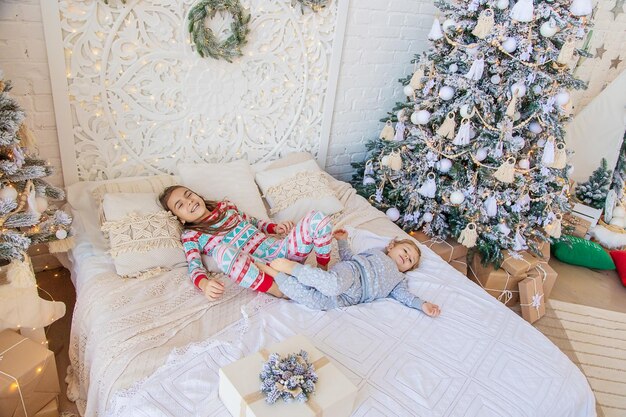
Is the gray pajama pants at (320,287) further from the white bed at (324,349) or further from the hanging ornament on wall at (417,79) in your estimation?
the hanging ornament on wall at (417,79)

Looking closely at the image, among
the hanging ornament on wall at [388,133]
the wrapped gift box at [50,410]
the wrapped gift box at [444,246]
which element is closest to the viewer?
the wrapped gift box at [50,410]

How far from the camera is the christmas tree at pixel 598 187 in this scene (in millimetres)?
3574

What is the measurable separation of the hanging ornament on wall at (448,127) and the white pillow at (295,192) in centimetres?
72

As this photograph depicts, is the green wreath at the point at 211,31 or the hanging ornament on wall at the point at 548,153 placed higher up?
the green wreath at the point at 211,31

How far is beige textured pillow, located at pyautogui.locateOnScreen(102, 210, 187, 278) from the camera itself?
1866 mm

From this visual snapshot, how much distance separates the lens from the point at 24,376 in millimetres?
1499

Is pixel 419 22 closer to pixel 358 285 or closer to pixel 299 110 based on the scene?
pixel 299 110

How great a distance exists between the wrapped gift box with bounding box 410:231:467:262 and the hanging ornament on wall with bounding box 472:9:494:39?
119 cm

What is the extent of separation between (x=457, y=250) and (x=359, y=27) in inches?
60.5

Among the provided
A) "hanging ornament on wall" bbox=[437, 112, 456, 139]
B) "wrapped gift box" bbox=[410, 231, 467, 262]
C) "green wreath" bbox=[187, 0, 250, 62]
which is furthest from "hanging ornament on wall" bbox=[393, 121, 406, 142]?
"green wreath" bbox=[187, 0, 250, 62]

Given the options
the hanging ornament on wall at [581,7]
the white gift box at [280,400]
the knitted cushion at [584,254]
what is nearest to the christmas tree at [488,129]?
the hanging ornament on wall at [581,7]

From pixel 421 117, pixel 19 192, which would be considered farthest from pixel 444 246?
pixel 19 192

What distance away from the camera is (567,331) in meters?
2.61

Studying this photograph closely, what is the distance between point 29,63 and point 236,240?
1.20 m
